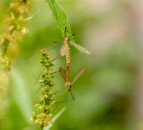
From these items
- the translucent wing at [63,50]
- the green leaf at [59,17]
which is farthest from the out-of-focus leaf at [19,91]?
the green leaf at [59,17]

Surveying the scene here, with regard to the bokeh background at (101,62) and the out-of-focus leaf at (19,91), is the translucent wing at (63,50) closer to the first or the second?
the out-of-focus leaf at (19,91)

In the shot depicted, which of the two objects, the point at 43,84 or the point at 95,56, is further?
the point at 95,56

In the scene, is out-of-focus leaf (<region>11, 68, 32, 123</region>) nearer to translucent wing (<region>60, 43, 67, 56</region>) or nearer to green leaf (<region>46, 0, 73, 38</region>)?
translucent wing (<region>60, 43, 67, 56</region>)

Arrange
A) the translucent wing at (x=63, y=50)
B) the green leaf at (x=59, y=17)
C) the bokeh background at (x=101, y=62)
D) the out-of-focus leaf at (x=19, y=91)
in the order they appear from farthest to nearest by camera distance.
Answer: the bokeh background at (x=101, y=62) → the out-of-focus leaf at (x=19, y=91) → the translucent wing at (x=63, y=50) → the green leaf at (x=59, y=17)

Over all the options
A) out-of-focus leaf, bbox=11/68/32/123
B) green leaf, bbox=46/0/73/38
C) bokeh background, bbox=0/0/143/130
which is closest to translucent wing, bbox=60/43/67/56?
green leaf, bbox=46/0/73/38

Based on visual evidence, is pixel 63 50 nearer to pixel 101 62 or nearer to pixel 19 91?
pixel 19 91

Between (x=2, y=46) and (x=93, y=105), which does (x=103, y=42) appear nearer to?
(x=93, y=105)

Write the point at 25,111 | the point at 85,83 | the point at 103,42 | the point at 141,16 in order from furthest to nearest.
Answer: the point at 141,16
the point at 103,42
the point at 85,83
the point at 25,111

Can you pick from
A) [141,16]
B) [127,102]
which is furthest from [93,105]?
[141,16]
